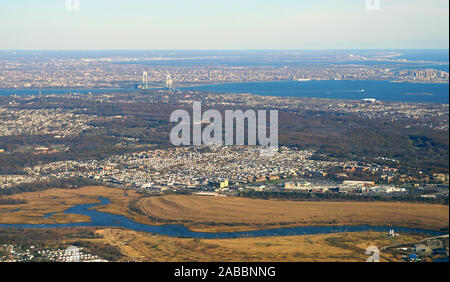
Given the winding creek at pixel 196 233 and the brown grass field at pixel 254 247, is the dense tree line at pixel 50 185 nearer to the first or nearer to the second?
the winding creek at pixel 196 233

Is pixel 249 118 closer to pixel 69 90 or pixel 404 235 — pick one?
pixel 404 235

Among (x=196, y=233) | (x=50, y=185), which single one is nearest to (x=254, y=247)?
(x=196, y=233)
